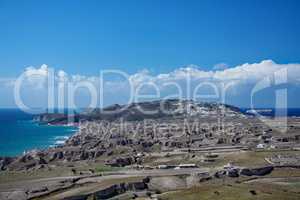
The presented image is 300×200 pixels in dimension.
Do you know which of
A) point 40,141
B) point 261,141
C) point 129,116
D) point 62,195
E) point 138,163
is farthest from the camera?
point 129,116

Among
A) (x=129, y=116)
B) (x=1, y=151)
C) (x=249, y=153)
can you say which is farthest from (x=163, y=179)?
(x=129, y=116)

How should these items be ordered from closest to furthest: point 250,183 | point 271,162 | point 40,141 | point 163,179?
point 250,183 → point 163,179 → point 271,162 → point 40,141

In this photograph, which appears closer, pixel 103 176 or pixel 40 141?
pixel 103 176

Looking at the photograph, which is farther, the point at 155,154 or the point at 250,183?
the point at 155,154

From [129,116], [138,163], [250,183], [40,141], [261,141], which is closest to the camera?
[250,183]

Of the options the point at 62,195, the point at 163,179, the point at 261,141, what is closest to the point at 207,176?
the point at 163,179

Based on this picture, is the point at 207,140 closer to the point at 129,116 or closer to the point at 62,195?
the point at 62,195

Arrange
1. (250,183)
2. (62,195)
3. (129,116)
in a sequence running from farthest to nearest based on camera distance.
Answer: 1. (129,116)
2. (250,183)
3. (62,195)

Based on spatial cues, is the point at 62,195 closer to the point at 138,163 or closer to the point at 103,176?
the point at 103,176
